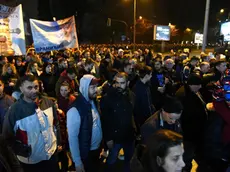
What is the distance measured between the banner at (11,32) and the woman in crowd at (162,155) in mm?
6496

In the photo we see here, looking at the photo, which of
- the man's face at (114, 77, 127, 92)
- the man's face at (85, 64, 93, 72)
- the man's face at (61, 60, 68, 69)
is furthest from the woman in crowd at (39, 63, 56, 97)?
the man's face at (114, 77, 127, 92)

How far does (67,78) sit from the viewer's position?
5.73m

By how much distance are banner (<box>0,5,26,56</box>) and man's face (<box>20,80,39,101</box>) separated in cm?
470

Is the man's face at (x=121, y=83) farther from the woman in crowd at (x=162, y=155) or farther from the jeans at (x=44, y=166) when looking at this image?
the woman in crowd at (x=162, y=155)

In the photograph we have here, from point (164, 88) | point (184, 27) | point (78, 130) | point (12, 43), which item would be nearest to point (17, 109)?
point (78, 130)

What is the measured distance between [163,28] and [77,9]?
1153 inches

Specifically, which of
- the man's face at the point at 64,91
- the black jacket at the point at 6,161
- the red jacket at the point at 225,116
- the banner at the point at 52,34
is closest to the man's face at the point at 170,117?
the red jacket at the point at 225,116

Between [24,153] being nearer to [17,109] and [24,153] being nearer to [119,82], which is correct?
[17,109]

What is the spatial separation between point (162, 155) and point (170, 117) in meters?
1.13

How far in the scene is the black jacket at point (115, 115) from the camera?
3604mm

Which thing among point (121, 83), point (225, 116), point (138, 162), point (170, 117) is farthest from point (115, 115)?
point (138, 162)

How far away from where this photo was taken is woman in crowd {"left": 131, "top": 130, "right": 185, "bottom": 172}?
1745 millimetres

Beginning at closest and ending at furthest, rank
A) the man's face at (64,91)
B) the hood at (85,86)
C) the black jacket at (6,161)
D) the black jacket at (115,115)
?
the black jacket at (6,161) < the hood at (85,86) < the black jacket at (115,115) < the man's face at (64,91)

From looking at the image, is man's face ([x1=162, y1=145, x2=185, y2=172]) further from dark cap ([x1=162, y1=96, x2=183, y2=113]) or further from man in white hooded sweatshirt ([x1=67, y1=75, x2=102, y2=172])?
man in white hooded sweatshirt ([x1=67, y1=75, x2=102, y2=172])
